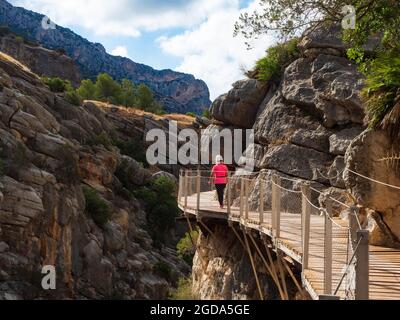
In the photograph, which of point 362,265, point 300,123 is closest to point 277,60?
point 300,123

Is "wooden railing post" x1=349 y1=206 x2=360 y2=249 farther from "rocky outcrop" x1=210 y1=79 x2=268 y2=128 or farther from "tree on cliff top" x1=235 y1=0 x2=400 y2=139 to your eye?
"rocky outcrop" x1=210 y1=79 x2=268 y2=128

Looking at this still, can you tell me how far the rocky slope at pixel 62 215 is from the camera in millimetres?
30781

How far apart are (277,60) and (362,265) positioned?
1874 cm

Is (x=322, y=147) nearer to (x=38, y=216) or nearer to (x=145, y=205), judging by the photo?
(x=38, y=216)

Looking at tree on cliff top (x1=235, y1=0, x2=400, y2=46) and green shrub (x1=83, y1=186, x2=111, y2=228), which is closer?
tree on cliff top (x1=235, y1=0, x2=400, y2=46)

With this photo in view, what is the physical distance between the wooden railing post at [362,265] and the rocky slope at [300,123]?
30.6ft

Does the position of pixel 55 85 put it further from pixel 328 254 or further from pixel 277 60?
pixel 328 254

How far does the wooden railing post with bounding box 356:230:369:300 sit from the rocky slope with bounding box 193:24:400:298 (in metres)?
9.33

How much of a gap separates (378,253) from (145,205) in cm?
4551

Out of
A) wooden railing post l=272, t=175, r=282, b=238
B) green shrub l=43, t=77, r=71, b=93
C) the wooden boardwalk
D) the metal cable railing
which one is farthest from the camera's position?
green shrub l=43, t=77, r=71, b=93

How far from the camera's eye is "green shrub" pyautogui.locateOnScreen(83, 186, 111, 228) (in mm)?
41969

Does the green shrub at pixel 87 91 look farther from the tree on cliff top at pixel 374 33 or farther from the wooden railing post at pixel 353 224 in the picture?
the wooden railing post at pixel 353 224

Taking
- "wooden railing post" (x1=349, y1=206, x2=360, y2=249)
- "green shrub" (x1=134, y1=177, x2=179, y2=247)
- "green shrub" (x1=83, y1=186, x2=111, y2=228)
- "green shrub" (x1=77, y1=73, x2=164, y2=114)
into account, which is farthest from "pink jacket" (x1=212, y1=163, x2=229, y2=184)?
"green shrub" (x1=77, y1=73, x2=164, y2=114)

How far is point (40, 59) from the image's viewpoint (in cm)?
11350
